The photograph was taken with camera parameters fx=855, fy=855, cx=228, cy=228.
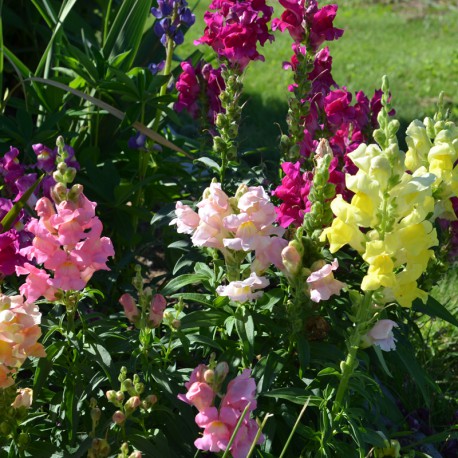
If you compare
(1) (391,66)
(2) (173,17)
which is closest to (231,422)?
(2) (173,17)

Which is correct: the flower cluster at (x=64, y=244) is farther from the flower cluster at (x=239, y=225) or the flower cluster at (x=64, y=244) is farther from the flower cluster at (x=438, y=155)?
the flower cluster at (x=438, y=155)

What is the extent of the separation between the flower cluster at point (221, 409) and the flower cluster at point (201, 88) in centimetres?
139

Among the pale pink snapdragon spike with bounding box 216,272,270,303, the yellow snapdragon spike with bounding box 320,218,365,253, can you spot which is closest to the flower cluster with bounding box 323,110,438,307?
the yellow snapdragon spike with bounding box 320,218,365,253

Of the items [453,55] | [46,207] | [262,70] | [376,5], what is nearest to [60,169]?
[46,207]

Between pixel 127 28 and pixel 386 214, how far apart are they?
2140 millimetres

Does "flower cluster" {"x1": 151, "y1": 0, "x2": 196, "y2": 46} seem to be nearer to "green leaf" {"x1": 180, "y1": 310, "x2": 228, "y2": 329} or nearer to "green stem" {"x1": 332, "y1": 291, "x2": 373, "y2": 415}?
"green leaf" {"x1": 180, "y1": 310, "x2": 228, "y2": 329}

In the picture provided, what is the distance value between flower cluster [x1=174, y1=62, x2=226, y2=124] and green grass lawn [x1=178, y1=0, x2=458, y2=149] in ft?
8.90

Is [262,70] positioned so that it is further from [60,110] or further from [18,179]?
[18,179]

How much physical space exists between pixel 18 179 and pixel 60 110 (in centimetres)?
97

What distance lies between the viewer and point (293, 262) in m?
2.03

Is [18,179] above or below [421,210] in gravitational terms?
below

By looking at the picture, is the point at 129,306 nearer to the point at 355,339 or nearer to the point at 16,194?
the point at 355,339

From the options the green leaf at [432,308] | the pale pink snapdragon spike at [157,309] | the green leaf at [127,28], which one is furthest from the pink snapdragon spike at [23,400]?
the green leaf at [127,28]

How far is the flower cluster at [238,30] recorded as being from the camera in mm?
2848
